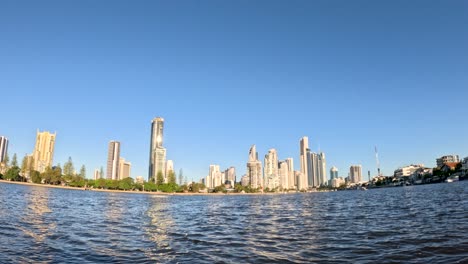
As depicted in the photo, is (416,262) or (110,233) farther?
(110,233)

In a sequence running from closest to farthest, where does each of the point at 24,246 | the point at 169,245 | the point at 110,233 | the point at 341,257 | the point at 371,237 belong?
the point at 341,257
the point at 24,246
the point at 169,245
the point at 371,237
the point at 110,233

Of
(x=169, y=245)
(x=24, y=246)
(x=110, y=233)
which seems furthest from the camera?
(x=110, y=233)

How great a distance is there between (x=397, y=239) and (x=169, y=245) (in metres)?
13.3

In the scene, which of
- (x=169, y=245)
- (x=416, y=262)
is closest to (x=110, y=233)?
(x=169, y=245)

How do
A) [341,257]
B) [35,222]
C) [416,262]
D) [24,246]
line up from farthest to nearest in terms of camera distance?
[35,222] → [24,246] → [341,257] → [416,262]

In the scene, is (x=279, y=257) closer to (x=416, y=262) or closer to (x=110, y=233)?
(x=416, y=262)

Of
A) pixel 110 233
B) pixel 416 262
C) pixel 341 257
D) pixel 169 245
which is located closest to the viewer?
pixel 416 262

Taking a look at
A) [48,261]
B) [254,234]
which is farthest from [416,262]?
[48,261]

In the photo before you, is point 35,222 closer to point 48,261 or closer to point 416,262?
point 48,261

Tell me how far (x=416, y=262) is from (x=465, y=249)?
144 inches

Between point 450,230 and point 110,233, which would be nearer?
point 450,230

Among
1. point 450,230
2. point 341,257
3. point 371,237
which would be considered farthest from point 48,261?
point 450,230

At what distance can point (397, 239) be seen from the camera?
1922 centimetres

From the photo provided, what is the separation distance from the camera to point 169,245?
18.7 metres
